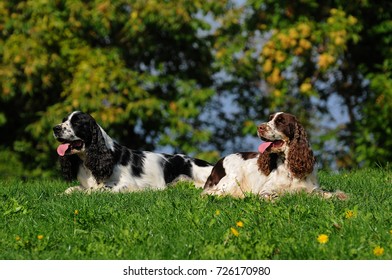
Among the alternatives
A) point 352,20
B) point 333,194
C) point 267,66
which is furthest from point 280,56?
point 333,194

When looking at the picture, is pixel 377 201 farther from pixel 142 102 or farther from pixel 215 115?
pixel 215 115

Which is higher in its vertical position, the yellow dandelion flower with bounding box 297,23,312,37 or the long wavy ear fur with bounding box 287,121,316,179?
the long wavy ear fur with bounding box 287,121,316,179

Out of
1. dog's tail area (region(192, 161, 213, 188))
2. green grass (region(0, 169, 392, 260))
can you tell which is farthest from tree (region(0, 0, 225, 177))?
green grass (region(0, 169, 392, 260))

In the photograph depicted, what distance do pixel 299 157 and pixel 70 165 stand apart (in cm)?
385

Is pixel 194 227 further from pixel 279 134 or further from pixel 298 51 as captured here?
pixel 298 51

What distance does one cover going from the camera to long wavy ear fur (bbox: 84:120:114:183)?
11.5m

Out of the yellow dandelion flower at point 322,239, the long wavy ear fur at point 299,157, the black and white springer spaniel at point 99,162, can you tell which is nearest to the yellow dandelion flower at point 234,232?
the yellow dandelion flower at point 322,239

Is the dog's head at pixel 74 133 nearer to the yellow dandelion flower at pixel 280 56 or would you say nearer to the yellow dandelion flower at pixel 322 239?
the yellow dandelion flower at pixel 322 239

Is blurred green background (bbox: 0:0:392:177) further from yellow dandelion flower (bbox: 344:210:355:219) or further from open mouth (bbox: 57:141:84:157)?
yellow dandelion flower (bbox: 344:210:355:219)

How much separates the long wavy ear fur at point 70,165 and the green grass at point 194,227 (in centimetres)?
241

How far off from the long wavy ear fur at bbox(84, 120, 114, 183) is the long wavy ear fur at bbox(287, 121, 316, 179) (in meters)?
3.07

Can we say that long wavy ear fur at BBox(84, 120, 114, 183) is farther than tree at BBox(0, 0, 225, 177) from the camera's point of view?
No

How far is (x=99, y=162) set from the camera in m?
11.5

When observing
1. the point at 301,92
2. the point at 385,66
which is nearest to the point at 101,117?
the point at 301,92
